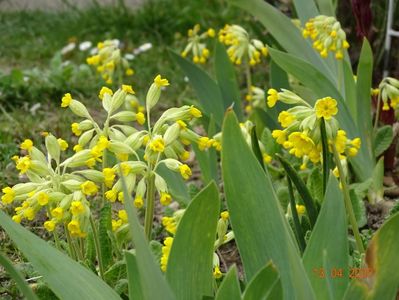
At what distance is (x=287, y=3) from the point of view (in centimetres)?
363

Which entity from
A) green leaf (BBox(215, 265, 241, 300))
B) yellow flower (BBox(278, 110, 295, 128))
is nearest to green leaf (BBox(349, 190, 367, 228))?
yellow flower (BBox(278, 110, 295, 128))

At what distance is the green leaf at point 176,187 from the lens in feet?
8.29

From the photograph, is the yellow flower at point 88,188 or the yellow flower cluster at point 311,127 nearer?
the yellow flower at point 88,188

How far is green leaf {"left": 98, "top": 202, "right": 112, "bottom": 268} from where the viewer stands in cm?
205

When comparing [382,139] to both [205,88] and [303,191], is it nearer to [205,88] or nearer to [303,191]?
[205,88]

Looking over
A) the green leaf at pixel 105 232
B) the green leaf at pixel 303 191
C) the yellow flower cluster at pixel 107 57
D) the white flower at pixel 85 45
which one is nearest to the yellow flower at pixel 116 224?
the green leaf at pixel 105 232

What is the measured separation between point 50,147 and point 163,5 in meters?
3.47

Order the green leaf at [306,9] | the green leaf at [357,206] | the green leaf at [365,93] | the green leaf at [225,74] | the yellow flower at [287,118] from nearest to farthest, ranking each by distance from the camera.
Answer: the yellow flower at [287,118]
the green leaf at [357,206]
the green leaf at [365,93]
the green leaf at [306,9]
the green leaf at [225,74]

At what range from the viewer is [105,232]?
206cm

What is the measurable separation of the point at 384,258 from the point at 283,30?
1.54m

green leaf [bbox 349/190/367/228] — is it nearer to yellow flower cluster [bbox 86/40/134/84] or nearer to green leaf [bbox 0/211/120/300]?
green leaf [bbox 0/211/120/300]

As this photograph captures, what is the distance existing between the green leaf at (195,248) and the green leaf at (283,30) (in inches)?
56.4

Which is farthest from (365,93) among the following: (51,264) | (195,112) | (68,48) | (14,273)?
(68,48)

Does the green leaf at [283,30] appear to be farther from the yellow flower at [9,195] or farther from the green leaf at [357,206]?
the yellow flower at [9,195]
